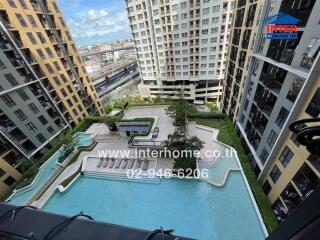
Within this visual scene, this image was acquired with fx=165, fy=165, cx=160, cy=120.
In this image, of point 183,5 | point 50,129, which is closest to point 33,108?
point 50,129

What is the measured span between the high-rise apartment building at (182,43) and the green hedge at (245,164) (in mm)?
16501

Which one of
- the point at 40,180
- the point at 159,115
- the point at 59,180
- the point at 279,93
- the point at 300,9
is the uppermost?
the point at 300,9

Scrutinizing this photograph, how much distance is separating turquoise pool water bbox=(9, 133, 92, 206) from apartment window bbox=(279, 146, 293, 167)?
96.6 feet

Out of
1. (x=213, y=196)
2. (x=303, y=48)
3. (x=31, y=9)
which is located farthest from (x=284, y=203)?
(x=31, y=9)

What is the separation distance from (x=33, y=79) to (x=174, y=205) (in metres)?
31.1

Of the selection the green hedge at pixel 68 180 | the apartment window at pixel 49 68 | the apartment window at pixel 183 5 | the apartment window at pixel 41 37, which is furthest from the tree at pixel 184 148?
the apartment window at pixel 183 5

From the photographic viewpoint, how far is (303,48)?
12602 mm

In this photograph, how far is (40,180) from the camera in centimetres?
2561

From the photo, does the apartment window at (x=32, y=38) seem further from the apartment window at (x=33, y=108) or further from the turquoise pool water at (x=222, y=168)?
the turquoise pool water at (x=222, y=168)

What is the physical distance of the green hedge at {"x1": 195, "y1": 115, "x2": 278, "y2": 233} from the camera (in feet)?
52.7

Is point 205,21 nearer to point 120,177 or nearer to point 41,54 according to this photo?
point 41,54

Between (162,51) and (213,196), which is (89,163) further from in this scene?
(162,51)

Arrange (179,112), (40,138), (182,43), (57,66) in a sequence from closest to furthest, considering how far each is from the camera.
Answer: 1. (40,138)
2. (179,112)
3. (57,66)
4. (182,43)

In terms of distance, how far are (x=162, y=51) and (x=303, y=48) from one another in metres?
34.3
